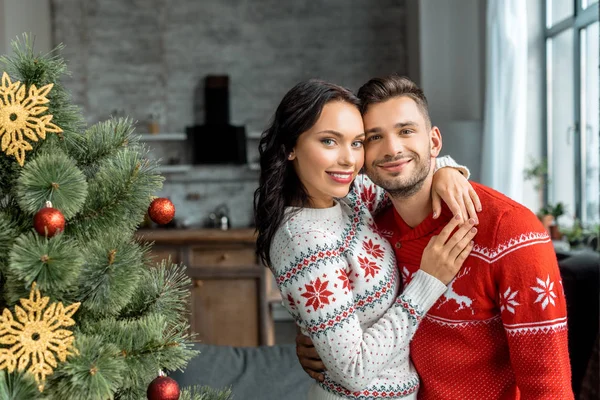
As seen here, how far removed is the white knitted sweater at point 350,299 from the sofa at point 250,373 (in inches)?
34.6

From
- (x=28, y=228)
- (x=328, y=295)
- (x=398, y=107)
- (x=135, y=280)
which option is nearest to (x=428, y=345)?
(x=328, y=295)

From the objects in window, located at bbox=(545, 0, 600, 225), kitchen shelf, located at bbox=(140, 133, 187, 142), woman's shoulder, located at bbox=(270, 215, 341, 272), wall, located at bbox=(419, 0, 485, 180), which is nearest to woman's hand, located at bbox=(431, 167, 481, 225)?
Result: woman's shoulder, located at bbox=(270, 215, 341, 272)

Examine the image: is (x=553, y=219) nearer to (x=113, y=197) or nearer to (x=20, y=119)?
(x=113, y=197)

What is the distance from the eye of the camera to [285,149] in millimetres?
1451

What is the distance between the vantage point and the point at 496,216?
1.38m

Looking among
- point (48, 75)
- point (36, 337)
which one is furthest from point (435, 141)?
point (36, 337)

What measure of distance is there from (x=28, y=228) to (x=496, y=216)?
37.3 inches

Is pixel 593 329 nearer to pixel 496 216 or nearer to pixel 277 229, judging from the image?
pixel 496 216

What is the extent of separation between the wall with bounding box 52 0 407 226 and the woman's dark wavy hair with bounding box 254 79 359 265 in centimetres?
463

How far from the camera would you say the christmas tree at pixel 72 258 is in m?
0.87

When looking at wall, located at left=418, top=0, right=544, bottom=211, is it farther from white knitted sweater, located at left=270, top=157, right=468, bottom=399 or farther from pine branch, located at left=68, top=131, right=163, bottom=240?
pine branch, located at left=68, top=131, right=163, bottom=240

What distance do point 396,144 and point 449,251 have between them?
26 centimetres

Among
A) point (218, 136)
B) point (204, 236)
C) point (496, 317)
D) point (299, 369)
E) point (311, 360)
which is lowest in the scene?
point (299, 369)

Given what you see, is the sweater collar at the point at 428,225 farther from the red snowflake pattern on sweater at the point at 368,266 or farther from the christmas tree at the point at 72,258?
the christmas tree at the point at 72,258
